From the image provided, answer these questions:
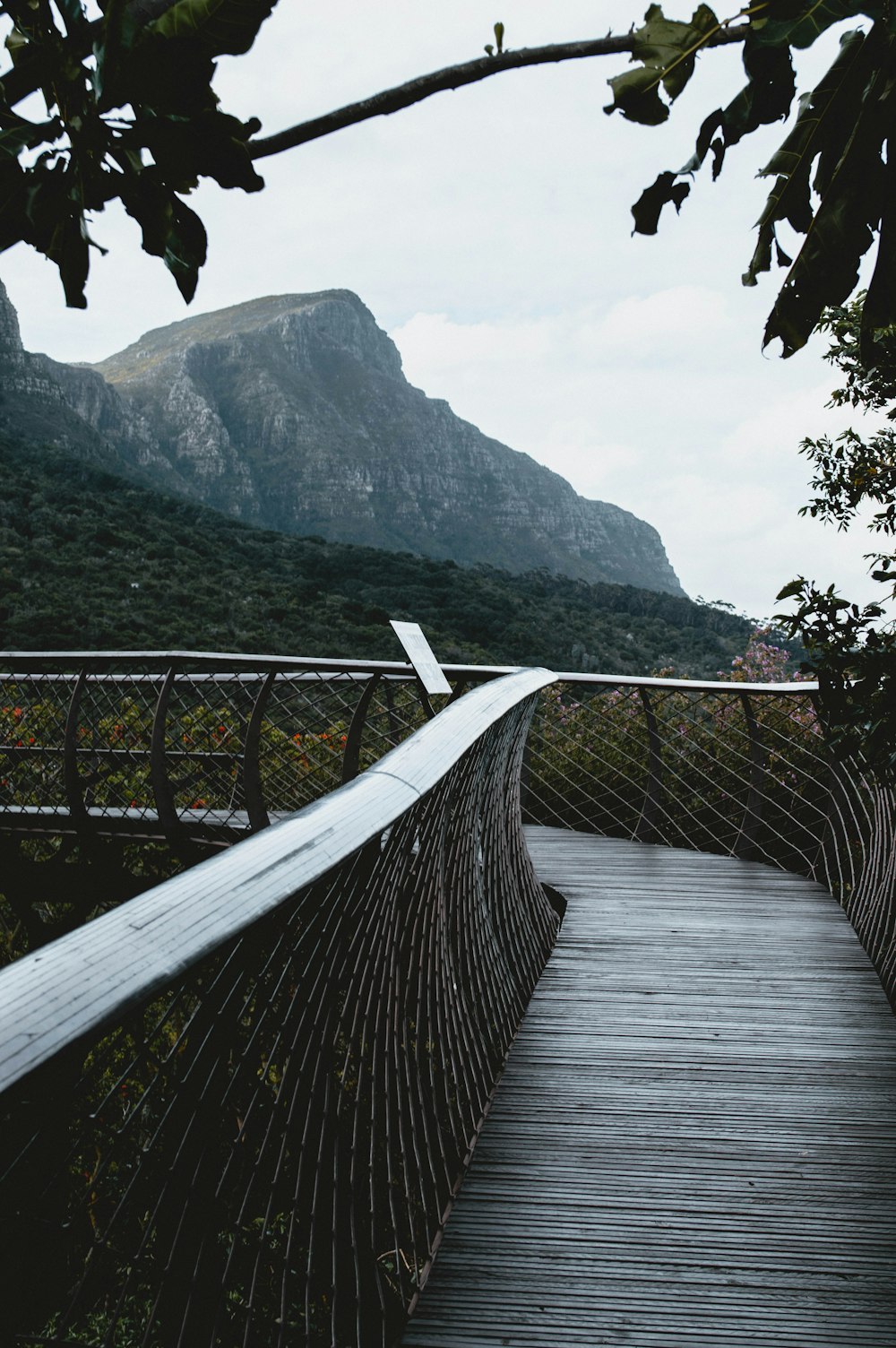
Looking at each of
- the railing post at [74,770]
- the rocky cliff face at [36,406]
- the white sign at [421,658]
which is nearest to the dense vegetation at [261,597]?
the rocky cliff face at [36,406]

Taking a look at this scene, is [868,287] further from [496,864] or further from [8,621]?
[8,621]

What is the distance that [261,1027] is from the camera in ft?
4.02

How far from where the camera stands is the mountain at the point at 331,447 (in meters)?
74.2

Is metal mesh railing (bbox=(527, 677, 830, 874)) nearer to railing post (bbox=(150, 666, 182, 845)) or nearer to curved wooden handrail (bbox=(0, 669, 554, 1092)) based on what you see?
railing post (bbox=(150, 666, 182, 845))

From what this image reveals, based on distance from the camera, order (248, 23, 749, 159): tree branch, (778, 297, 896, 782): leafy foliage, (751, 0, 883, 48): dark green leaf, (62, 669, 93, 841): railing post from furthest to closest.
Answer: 1. (62, 669, 93, 841): railing post
2. (778, 297, 896, 782): leafy foliage
3. (248, 23, 749, 159): tree branch
4. (751, 0, 883, 48): dark green leaf

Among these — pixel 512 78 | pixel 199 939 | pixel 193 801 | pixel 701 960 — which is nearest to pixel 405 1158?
pixel 199 939

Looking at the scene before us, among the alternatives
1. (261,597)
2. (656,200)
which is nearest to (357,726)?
(656,200)

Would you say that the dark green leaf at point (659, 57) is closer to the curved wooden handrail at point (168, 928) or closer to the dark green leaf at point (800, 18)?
the dark green leaf at point (800, 18)

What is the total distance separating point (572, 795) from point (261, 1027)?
6.86m

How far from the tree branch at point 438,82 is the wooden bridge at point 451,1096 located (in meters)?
1.15

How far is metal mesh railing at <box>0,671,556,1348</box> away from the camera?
77cm

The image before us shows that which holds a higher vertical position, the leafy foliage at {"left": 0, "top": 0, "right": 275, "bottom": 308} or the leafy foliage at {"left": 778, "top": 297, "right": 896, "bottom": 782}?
the leafy foliage at {"left": 0, "top": 0, "right": 275, "bottom": 308}

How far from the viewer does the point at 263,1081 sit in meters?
1.21

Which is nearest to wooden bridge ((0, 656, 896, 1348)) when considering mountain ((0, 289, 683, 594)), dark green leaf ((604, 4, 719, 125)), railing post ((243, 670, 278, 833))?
dark green leaf ((604, 4, 719, 125))
